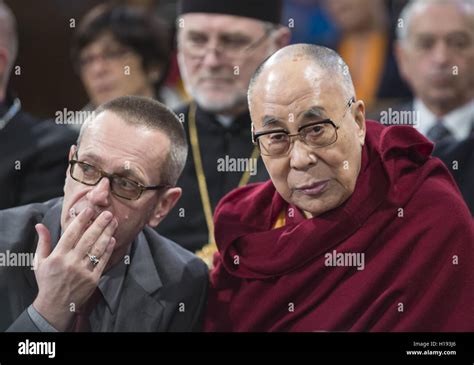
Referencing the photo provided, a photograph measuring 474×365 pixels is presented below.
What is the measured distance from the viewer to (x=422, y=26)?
3.18m

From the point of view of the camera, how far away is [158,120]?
274 centimetres

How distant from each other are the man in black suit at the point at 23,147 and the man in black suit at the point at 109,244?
197 millimetres

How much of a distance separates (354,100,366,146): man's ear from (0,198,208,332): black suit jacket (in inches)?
25.9

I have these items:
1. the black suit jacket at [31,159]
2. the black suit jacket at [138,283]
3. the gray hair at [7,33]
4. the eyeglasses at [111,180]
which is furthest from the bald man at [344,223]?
the gray hair at [7,33]

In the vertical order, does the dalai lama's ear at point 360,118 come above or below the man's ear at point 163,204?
above

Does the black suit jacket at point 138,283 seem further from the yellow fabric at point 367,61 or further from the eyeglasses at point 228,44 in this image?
the yellow fabric at point 367,61

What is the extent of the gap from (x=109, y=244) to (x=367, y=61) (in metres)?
1.24

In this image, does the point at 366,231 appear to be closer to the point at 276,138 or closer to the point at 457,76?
the point at 276,138

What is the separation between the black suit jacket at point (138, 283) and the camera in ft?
9.08

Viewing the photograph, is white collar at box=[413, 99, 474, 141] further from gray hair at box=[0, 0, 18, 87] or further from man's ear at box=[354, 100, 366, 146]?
gray hair at box=[0, 0, 18, 87]

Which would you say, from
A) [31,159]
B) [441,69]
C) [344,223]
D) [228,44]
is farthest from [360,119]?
[31,159]

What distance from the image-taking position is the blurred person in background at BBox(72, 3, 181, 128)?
326 centimetres
